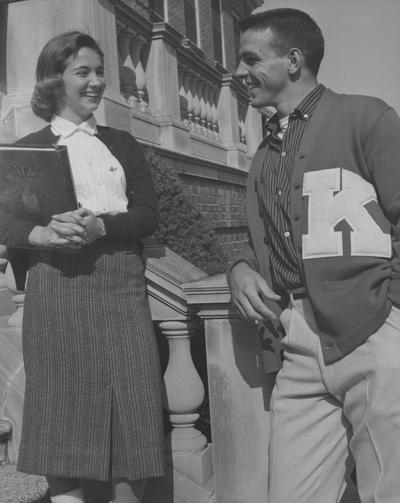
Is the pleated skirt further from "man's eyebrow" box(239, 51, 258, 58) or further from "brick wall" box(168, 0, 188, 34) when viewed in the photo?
"brick wall" box(168, 0, 188, 34)

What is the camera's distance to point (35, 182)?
2.28 meters

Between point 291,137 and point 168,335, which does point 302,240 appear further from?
point 168,335

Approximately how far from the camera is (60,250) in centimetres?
235

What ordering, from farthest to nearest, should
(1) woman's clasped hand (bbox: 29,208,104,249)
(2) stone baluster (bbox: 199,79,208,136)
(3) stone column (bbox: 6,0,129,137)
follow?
(2) stone baluster (bbox: 199,79,208,136) < (3) stone column (bbox: 6,0,129,137) < (1) woman's clasped hand (bbox: 29,208,104,249)

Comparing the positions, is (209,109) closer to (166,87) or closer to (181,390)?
(166,87)

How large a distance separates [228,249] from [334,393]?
7.19 metres

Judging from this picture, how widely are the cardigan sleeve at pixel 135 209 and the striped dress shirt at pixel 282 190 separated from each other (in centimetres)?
53

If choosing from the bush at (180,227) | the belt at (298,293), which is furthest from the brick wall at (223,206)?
the belt at (298,293)

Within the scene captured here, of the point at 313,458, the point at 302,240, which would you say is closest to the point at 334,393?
the point at 313,458

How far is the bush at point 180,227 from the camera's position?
16.5ft

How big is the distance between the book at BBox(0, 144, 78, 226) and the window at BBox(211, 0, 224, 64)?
10313mm

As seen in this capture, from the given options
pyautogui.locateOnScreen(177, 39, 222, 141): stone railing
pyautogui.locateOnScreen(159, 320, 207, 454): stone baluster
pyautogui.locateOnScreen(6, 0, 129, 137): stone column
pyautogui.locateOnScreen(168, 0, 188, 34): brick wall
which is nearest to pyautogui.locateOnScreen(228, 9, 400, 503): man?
pyautogui.locateOnScreen(159, 320, 207, 454): stone baluster

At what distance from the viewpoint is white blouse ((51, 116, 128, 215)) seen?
2.43 meters

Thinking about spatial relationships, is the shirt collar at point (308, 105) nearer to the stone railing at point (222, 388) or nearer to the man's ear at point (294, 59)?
the man's ear at point (294, 59)
